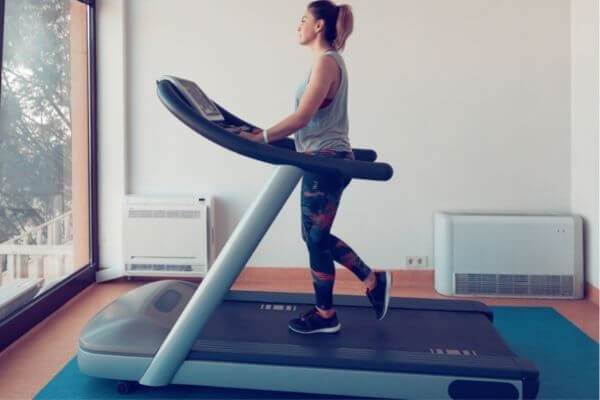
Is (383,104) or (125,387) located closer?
(125,387)

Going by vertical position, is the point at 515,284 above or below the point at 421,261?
below

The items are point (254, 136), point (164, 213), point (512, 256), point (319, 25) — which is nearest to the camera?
point (254, 136)

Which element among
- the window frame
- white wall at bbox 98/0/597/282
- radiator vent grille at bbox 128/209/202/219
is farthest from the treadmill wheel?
white wall at bbox 98/0/597/282

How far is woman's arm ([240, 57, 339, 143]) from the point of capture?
2.00 meters

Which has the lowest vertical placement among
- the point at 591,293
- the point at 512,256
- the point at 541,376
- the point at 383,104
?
the point at 541,376

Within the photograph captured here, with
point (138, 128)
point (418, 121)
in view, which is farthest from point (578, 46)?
point (138, 128)

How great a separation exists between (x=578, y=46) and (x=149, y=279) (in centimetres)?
331

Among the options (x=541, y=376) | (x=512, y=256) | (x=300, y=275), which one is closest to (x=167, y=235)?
(x=300, y=275)

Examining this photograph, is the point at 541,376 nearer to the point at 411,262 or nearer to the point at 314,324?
the point at 314,324

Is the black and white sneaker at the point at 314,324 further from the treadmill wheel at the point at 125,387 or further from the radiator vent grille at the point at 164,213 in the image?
the radiator vent grille at the point at 164,213

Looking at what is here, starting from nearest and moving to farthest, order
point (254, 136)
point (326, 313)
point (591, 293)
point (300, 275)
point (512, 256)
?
point (254, 136) < point (326, 313) < point (591, 293) < point (512, 256) < point (300, 275)

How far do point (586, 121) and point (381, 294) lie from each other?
1.98 metres

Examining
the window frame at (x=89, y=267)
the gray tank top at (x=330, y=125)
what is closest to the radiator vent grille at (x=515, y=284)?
the gray tank top at (x=330, y=125)

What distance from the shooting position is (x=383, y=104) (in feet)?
12.1
